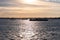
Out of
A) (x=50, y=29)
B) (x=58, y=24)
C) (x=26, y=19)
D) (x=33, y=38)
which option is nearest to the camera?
(x=33, y=38)

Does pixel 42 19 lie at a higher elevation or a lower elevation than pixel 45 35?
higher

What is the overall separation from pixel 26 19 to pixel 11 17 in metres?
0.58

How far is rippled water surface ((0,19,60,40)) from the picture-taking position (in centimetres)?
394

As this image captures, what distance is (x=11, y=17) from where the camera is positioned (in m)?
5.96

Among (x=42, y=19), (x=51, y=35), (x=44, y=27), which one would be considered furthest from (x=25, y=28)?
(x=42, y=19)

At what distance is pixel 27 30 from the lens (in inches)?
178

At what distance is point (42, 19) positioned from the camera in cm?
579

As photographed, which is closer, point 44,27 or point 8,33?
point 8,33

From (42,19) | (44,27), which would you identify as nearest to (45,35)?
(44,27)

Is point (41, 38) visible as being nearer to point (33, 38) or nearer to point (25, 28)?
point (33, 38)

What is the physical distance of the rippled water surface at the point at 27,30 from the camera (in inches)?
155

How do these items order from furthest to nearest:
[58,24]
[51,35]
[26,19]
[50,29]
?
[26,19] < [58,24] < [50,29] < [51,35]

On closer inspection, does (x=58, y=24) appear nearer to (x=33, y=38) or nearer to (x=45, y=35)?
(x=45, y=35)

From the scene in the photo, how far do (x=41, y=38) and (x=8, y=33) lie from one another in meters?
0.91
